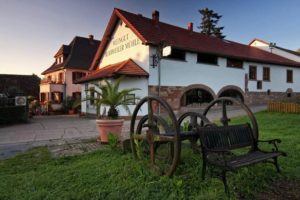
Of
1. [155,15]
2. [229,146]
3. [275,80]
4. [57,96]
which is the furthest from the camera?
[57,96]

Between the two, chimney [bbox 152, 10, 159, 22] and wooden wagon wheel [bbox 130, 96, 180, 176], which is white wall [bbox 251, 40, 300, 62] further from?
wooden wagon wheel [bbox 130, 96, 180, 176]

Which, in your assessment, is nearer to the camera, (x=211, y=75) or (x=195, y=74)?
(x=195, y=74)

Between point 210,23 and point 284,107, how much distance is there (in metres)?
33.2

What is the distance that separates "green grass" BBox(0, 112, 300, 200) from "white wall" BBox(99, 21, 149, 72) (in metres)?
10.1

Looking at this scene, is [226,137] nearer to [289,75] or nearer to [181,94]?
[181,94]

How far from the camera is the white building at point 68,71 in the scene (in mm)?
24681

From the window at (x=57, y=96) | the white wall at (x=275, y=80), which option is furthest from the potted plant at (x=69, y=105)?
the white wall at (x=275, y=80)

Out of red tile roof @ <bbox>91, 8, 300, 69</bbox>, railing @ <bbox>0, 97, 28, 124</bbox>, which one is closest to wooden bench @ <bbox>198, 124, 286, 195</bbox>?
red tile roof @ <bbox>91, 8, 300, 69</bbox>

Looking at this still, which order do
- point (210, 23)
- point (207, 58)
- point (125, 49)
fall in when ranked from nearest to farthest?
point (125, 49) < point (207, 58) < point (210, 23)

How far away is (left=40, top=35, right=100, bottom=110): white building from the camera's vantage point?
24.7 metres

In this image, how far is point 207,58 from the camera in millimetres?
16938

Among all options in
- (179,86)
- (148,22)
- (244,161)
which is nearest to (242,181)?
(244,161)

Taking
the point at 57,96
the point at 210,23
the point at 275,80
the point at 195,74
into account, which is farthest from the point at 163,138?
the point at 210,23

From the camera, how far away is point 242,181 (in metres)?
3.57
